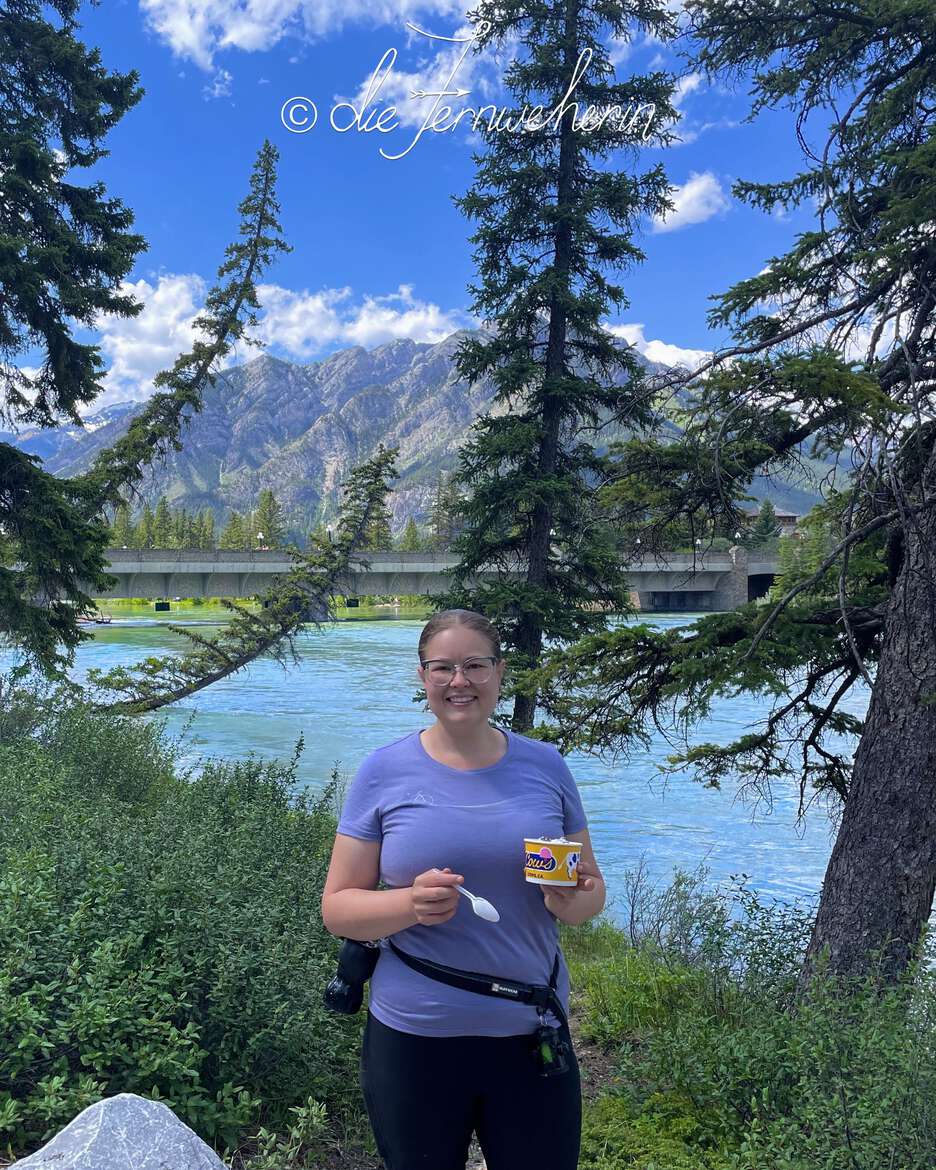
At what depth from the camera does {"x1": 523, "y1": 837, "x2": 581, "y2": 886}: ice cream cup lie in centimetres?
211

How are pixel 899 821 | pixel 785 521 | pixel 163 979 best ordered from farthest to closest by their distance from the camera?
1. pixel 785 521
2. pixel 899 821
3. pixel 163 979

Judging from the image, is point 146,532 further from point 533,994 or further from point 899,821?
point 533,994

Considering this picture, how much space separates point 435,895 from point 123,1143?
1228 mm

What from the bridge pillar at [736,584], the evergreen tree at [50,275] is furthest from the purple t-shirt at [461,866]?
the bridge pillar at [736,584]

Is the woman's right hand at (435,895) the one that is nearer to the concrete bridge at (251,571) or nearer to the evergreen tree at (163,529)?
the concrete bridge at (251,571)

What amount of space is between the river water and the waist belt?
6460mm

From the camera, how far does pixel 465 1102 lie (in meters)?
2.20

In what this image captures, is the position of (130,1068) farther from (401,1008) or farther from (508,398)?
(508,398)

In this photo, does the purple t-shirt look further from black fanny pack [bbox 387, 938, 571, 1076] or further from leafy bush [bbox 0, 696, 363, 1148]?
leafy bush [bbox 0, 696, 363, 1148]

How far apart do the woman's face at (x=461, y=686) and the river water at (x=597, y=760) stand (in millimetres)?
6613

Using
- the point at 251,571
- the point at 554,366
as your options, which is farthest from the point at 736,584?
the point at 554,366

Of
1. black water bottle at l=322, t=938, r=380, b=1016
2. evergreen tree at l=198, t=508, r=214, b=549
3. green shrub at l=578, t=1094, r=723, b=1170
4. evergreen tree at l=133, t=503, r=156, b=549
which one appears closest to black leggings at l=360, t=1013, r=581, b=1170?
black water bottle at l=322, t=938, r=380, b=1016

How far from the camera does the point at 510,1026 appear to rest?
7.18 ft

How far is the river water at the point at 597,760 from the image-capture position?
16078 millimetres
